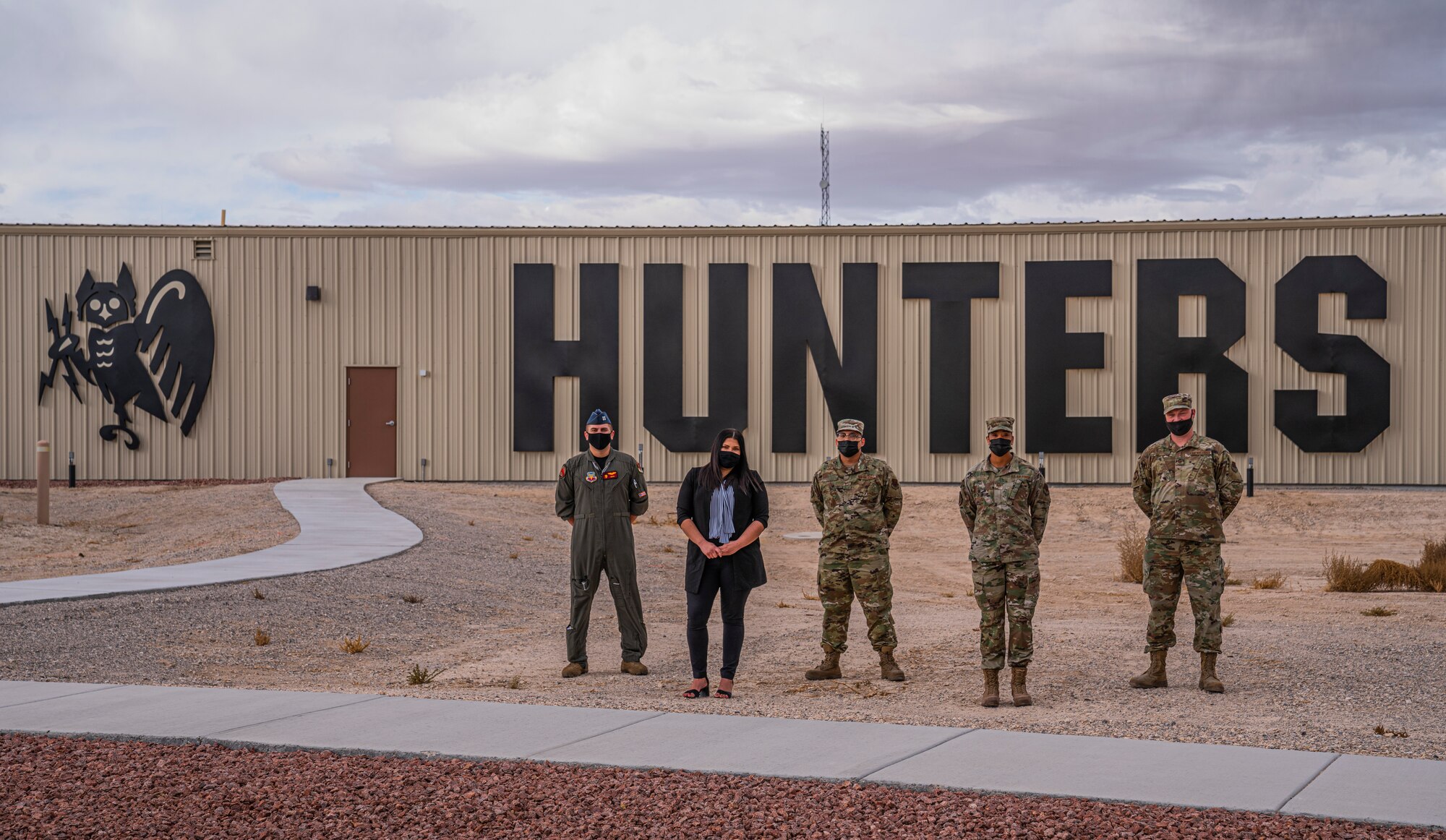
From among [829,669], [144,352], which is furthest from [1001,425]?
[144,352]

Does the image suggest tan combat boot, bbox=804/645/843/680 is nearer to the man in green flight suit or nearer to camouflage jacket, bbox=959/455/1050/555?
the man in green flight suit

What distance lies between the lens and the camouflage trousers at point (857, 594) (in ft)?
30.1

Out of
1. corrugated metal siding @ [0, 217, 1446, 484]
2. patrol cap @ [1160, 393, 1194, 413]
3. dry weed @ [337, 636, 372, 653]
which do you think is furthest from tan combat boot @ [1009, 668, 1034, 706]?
corrugated metal siding @ [0, 217, 1446, 484]

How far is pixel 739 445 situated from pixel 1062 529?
53.7ft

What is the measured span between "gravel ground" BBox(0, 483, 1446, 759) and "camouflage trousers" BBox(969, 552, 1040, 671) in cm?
36

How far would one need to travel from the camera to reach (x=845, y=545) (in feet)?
30.3

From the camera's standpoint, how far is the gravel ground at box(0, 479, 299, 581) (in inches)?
629

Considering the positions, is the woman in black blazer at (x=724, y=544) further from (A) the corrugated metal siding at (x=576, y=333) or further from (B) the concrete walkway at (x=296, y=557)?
(A) the corrugated metal siding at (x=576, y=333)

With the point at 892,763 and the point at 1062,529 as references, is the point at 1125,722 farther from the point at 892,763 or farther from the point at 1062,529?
the point at 1062,529

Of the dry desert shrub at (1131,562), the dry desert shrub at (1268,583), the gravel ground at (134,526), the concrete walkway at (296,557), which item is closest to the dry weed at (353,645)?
the concrete walkway at (296,557)

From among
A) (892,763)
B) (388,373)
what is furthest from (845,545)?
(388,373)

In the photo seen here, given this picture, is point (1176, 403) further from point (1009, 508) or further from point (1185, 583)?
point (1009, 508)

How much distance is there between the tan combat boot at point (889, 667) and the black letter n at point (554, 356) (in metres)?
18.6

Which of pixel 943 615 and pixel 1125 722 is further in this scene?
pixel 943 615
